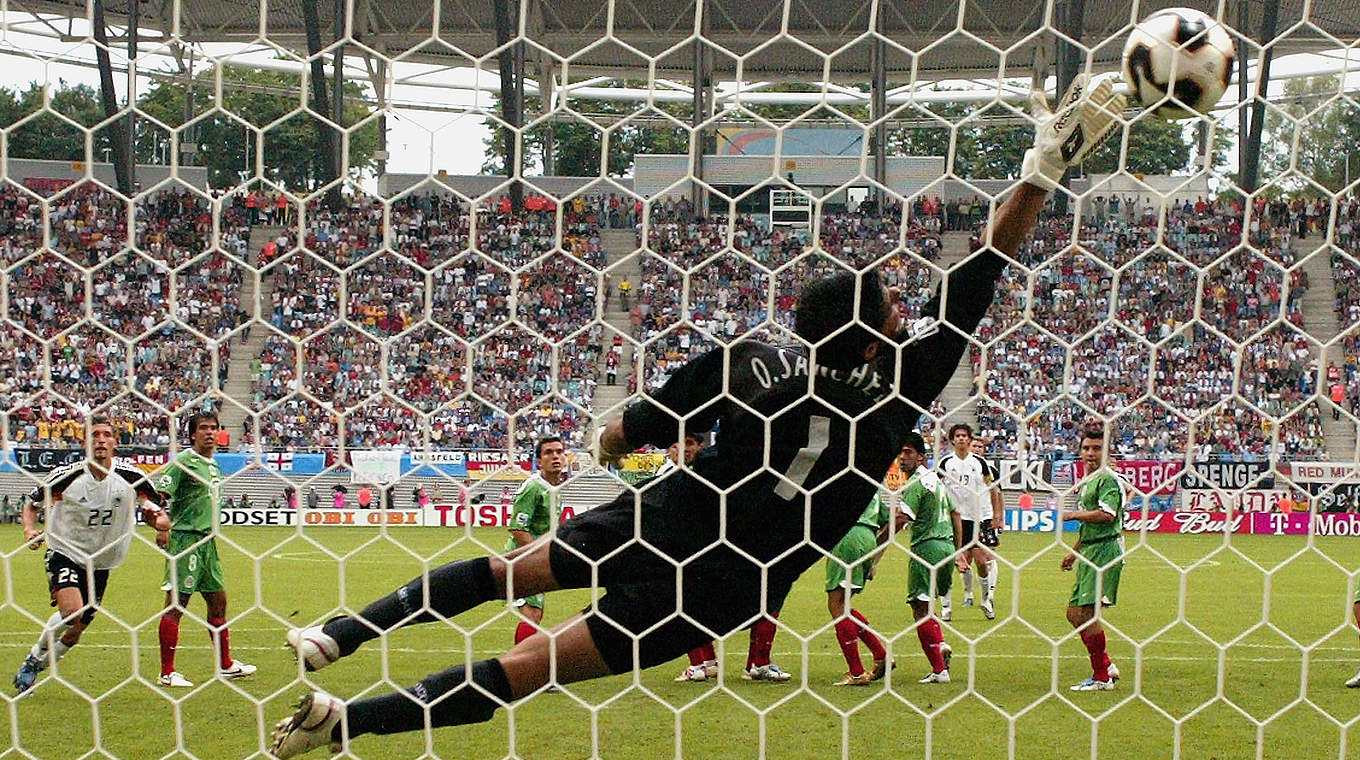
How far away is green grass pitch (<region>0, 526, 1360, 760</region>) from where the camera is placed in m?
5.32

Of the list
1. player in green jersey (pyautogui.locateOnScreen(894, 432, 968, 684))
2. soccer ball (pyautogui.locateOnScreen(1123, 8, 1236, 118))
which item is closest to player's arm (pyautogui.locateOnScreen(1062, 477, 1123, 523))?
player in green jersey (pyautogui.locateOnScreen(894, 432, 968, 684))

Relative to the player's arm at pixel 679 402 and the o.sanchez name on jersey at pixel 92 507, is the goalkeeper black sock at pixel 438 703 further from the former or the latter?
the o.sanchez name on jersey at pixel 92 507

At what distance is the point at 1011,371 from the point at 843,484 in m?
7.37

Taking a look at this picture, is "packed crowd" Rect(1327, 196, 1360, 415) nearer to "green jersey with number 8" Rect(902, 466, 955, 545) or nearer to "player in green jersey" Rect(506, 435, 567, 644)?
"green jersey with number 8" Rect(902, 466, 955, 545)

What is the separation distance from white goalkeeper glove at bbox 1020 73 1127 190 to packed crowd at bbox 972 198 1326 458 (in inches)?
9.2

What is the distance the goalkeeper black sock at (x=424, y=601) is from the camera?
3.83 metres

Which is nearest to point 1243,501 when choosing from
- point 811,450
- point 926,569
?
point 926,569

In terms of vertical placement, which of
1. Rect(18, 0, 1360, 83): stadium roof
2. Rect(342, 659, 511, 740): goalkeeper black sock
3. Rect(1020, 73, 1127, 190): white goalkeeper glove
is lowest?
Rect(342, 659, 511, 740): goalkeeper black sock

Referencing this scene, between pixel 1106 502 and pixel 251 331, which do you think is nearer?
pixel 251 331

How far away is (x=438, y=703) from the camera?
375 cm

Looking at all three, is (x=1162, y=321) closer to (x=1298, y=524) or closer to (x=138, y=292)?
(x=138, y=292)

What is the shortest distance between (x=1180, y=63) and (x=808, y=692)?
2.01m

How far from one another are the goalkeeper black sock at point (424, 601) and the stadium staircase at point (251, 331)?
66 centimetres

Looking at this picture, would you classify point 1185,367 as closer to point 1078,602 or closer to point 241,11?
point 1078,602
